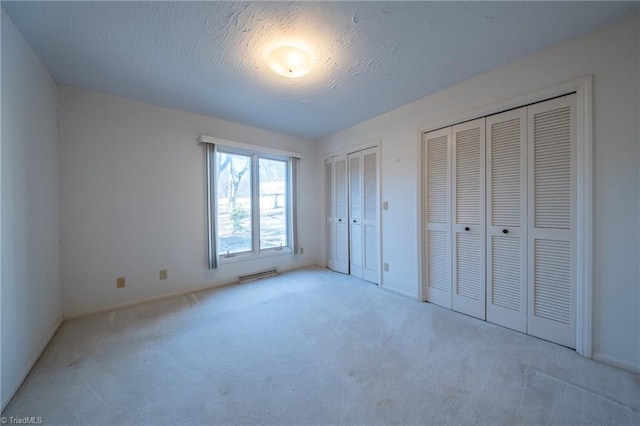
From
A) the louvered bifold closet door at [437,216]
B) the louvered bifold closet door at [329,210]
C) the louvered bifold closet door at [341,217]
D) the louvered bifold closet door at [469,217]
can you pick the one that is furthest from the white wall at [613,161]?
the louvered bifold closet door at [329,210]

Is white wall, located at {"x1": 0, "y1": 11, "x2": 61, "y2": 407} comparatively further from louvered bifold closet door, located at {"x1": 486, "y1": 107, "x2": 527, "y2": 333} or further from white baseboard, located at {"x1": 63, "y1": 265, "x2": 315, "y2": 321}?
louvered bifold closet door, located at {"x1": 486, "y1": 107, "x2": 527, "y2": 333}

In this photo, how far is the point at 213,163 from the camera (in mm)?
3260

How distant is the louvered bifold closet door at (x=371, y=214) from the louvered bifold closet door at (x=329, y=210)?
737mm

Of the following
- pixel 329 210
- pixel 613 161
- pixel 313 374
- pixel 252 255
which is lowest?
pixel 313 374

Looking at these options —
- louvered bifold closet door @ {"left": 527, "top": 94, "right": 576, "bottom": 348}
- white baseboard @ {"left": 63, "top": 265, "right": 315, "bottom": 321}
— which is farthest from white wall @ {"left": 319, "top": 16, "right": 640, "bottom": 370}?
white baseboard @ {"left": 63, "top": 265, "right": 315, "bottom": 321}

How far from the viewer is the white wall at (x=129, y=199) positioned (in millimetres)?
2471

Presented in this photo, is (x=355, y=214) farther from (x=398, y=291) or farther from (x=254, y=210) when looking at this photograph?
(x=254, y=210)

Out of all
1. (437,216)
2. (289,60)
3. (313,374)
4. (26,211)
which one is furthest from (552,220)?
(26,211)

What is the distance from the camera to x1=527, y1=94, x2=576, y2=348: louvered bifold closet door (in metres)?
1.88

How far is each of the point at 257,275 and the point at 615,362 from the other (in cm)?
369

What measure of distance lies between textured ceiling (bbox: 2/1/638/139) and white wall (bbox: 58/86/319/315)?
36 centimetres

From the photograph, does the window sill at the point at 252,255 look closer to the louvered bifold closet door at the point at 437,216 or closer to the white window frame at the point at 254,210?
the white window frame at the point at 254,210

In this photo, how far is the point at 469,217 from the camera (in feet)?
8.15

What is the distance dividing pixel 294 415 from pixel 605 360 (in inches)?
87.3
